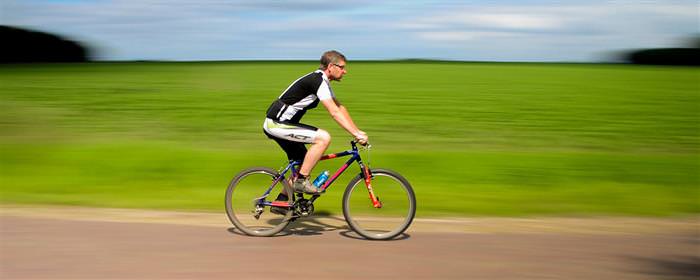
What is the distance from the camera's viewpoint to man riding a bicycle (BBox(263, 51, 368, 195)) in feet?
23.4

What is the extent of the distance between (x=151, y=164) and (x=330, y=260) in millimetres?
6293

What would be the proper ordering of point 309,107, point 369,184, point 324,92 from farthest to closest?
point 369,184
point 309,107
point 324,92

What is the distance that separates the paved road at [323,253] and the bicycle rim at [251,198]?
0.49 ft

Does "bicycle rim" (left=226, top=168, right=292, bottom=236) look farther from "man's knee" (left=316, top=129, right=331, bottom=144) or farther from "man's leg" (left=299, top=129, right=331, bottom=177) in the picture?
"man's knee" (left=316, top=129, right=331, bottom=144)

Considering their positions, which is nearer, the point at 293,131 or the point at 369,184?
the point at 293,131

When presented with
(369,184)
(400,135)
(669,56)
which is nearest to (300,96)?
(369,184)

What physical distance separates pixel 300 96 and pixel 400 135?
9600mm

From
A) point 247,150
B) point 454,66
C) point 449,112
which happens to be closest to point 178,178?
point 247,150

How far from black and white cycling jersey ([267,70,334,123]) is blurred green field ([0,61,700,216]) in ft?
7.71

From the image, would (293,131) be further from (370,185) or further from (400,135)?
(400,135)

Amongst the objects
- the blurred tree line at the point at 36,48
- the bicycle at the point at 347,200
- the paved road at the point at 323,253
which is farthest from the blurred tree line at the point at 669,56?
the bicycle at the point at 347,200

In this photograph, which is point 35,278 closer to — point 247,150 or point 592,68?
point 247,150

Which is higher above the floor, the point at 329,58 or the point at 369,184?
the point at 329,58

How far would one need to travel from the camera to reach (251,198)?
7727 mm
